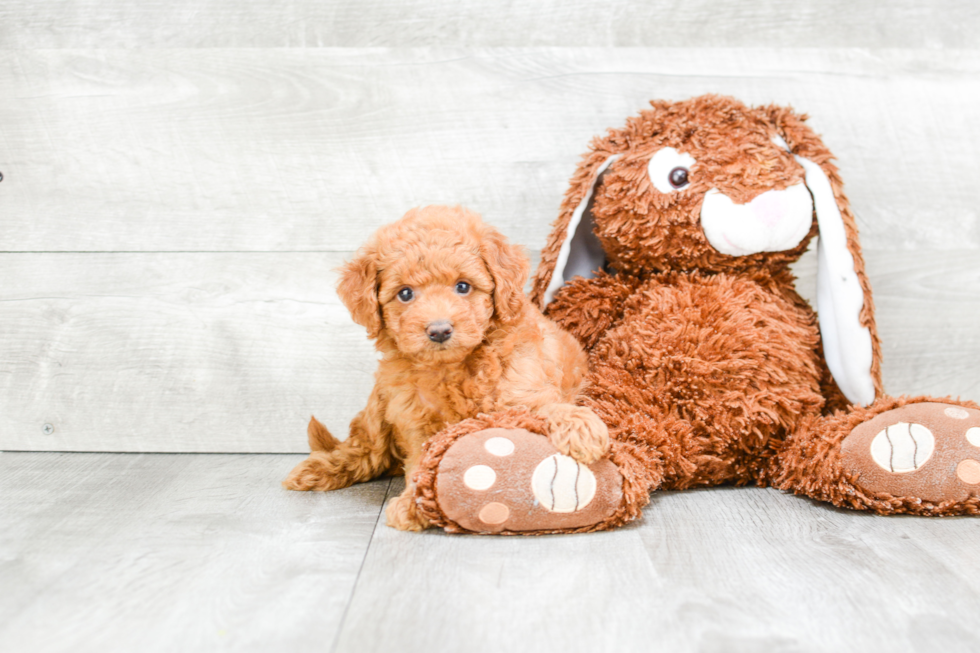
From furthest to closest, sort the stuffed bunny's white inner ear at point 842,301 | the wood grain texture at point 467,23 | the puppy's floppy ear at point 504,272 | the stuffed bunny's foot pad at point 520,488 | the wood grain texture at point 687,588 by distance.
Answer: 1. the wood grain texture at point 467,23
2. the stuffed bunny's white inner ear at point 842,301
3. the puppy's floppy ear at point 504,272
4. the stuffed bunny's foot pad at point 520,488
5. the wood grain texture at point 687,588

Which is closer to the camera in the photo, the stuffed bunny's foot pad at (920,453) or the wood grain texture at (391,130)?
the stuffed bunny's foot pad at (920,453)

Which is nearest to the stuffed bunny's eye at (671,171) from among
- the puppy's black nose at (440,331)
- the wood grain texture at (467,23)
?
the wood grain texture at (467,23)

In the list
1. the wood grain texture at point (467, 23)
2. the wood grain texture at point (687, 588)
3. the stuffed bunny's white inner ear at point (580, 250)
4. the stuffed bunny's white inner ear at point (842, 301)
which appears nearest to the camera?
the wood grain texture at point (687, 588)

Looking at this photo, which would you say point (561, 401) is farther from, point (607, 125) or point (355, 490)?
point (607, 125)

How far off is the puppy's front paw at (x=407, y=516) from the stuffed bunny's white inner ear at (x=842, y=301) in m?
0.91

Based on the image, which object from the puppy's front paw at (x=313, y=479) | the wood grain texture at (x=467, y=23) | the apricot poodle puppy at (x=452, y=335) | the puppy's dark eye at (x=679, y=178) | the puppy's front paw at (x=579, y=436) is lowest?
the puppy's front paw at (x=313, y=479)

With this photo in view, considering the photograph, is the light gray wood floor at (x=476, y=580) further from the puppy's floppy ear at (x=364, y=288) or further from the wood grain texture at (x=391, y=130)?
the wood grain texture at (x=391, y=130)

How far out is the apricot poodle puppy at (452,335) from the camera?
1.26 m

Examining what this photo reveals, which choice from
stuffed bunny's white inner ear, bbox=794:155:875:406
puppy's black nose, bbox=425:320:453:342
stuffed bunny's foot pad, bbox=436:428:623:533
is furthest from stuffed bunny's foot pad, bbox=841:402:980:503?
puppy's black nose, bbox=425:320:453:342

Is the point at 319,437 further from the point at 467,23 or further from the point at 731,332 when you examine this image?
the point at 467,23

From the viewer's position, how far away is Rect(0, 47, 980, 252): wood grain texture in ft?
6.03

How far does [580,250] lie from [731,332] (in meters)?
0.41

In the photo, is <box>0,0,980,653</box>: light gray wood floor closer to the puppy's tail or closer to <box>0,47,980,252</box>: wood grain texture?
<box>0,47,980,252</box>: wood grain texture

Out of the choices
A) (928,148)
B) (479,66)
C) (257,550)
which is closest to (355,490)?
(257,550)
